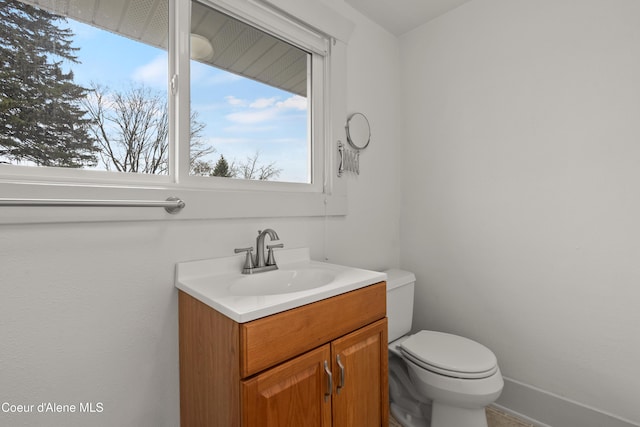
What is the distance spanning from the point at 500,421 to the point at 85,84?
2.33 meters

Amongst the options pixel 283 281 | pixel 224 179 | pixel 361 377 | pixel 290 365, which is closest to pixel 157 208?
pixel 224 179

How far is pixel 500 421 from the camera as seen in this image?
4.98ft

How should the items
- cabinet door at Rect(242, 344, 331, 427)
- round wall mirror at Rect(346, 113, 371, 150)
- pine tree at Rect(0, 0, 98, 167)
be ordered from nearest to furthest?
cabinet door at Rect(242, 344, 331, 427) < pine tree at Rect(0, 0, 98, 167) < round wall mirror at Rect(346, 113, 371, 150)

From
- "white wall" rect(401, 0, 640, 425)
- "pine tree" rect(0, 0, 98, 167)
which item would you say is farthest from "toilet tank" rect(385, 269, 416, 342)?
"pine tree" rect(0, 0, 98, 167)

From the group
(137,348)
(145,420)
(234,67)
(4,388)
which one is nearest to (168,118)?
(234,67)

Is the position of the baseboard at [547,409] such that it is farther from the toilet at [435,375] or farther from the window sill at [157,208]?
the window sill at [157,208]

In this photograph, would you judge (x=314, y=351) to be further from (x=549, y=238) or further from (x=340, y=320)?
(x=549, y=238)

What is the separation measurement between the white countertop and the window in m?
0.36

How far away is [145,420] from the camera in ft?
3.39

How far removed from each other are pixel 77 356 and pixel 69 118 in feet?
2.46

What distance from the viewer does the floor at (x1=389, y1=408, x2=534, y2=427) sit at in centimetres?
149

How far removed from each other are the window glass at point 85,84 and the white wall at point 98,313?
0.82ft

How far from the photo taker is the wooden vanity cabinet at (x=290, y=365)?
2.53 feet

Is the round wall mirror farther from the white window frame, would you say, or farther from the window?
the window
